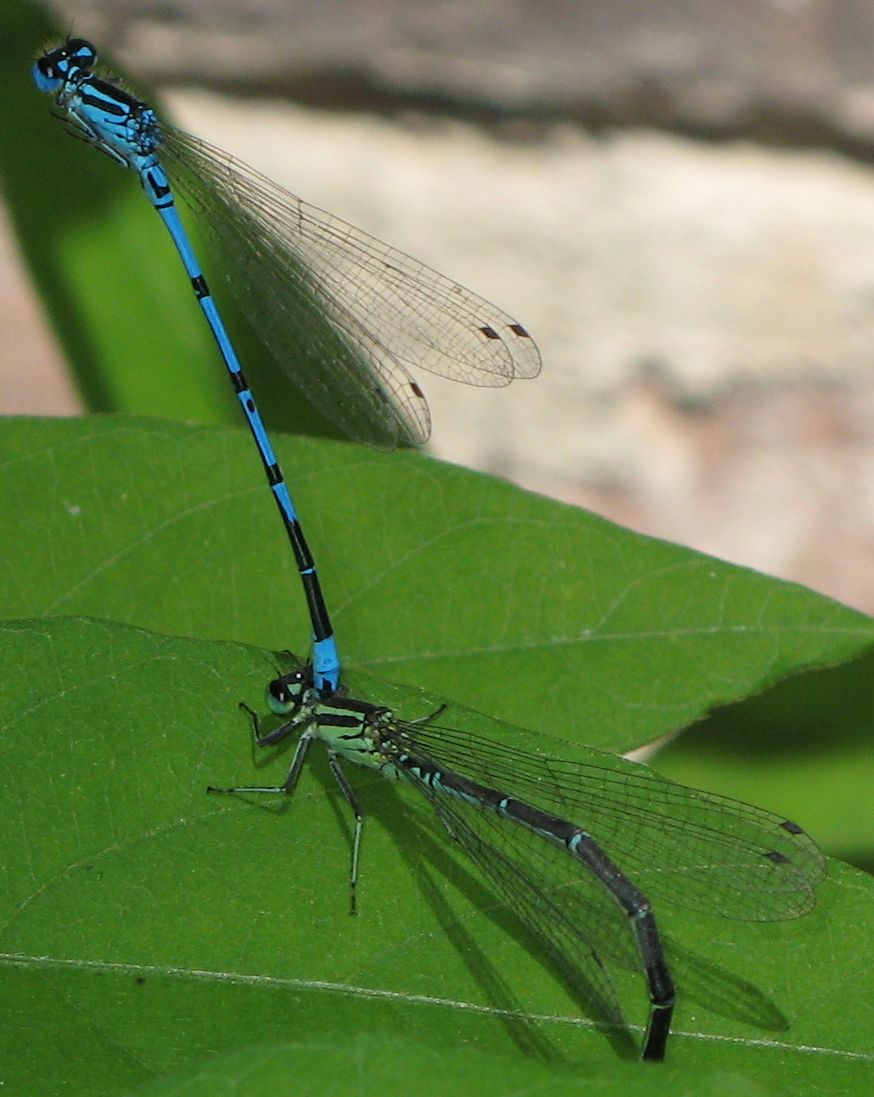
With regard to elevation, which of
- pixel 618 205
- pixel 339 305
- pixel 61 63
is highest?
pixel 618 205

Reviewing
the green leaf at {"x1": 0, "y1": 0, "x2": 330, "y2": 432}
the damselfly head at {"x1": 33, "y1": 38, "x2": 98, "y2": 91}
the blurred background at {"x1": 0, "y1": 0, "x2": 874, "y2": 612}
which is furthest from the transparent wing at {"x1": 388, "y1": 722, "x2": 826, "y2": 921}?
the blurred background at {"x1": 0, "y1": 0, "x2": 874, "y2": 612}

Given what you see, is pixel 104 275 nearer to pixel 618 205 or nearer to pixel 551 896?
pixel 551 896

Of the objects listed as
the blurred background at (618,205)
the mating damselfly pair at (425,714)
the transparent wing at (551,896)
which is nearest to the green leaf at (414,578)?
the mating damselfly pair at (425,714)

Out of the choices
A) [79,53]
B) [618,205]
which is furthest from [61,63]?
[618,205]

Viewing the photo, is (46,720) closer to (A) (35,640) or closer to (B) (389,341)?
(A) (35,640)

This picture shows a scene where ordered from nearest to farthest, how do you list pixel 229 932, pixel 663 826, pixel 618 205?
1. pixel 229 932
2. pixel 663 826
3. pixel 618 205

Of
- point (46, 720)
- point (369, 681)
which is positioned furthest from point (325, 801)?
point (46, 720)
